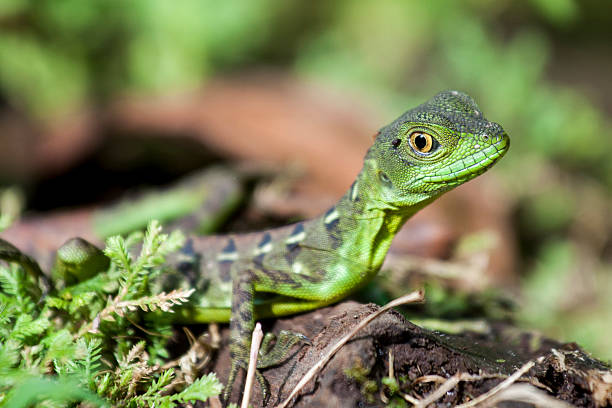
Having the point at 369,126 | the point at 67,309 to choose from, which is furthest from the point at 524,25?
the point at 67,309

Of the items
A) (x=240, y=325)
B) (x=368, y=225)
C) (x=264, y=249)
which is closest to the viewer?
(x=240, y=325)

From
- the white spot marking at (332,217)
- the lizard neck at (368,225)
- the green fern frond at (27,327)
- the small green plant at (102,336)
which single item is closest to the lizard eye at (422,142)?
the lizard neck at (368,225)

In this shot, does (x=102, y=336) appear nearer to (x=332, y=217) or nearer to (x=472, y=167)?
(x=332, y=217)

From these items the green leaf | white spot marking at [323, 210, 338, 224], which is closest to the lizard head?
white spot marking at [323, 210, 338, 224]

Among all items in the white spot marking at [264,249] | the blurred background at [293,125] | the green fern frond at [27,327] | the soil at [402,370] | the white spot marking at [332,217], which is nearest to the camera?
the soil at [402,370]

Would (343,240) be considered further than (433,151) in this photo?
Yes

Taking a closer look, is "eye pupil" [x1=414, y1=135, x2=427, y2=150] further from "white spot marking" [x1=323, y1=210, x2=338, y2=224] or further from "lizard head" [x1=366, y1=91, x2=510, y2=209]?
"white spot marking" [x1=323, y1=210, x2=338, y2=224]

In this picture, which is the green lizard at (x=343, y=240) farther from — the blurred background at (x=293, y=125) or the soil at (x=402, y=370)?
the blurred background at (x=293, y=125)

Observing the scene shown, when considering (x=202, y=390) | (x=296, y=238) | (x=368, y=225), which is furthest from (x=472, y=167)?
(x=202, y=390)
